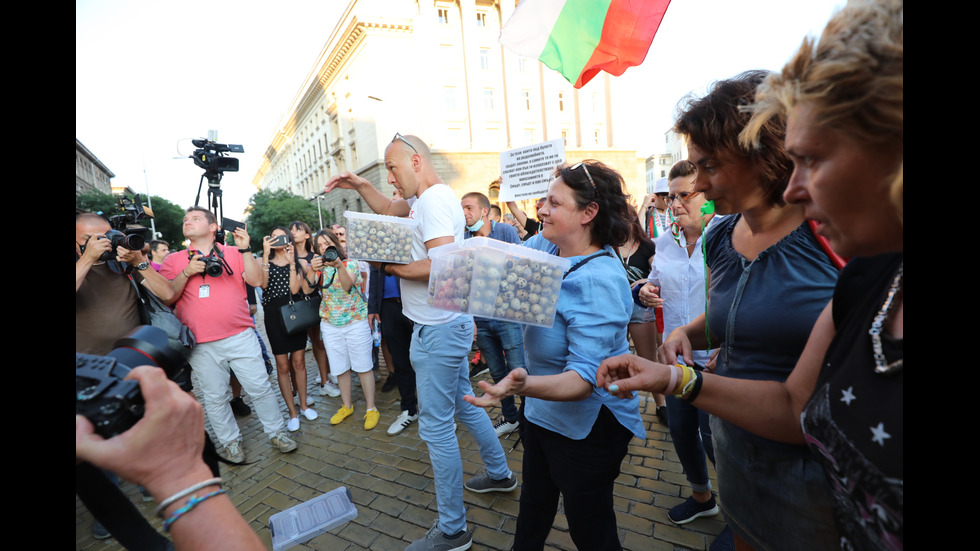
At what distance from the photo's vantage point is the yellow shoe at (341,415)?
4.50 m

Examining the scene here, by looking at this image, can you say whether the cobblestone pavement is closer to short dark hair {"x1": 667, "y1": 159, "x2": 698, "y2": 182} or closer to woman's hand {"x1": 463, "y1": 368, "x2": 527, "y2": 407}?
woman's hand {"x1": 463, "y1": 368, "x2": 527, "y2": 407}

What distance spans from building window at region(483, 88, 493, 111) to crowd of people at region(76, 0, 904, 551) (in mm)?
27143

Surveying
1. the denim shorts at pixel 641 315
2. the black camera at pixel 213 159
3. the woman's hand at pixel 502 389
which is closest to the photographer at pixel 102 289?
the black camera at pixel 213 159

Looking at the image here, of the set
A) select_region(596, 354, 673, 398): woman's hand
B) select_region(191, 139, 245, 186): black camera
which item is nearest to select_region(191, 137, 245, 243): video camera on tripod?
select_region(191, 139, 245, 186): black camera

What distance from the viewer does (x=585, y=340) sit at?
1631 mm

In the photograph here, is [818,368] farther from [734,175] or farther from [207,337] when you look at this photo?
[207,337]

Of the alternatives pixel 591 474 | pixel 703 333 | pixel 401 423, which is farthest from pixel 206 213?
pixel 703 333

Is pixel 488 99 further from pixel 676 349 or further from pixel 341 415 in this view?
pixel 676 349

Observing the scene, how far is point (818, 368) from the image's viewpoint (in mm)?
1093

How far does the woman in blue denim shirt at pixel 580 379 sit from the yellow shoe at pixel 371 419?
2.72 metres

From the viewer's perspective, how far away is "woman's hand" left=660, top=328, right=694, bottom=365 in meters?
1.81

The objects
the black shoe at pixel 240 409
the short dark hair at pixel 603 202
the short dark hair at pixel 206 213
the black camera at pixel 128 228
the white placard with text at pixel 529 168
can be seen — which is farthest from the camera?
the white placard with text at pixel 529 168

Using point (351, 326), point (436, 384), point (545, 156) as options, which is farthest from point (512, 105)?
point (436, 384)

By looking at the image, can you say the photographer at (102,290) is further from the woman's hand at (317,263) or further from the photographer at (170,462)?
the photographer at (170,462)
